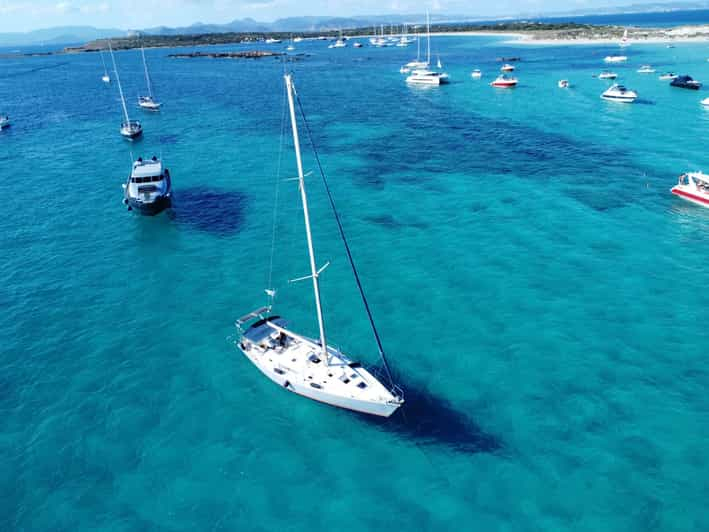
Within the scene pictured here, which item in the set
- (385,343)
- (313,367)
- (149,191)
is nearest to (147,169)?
(149,191)

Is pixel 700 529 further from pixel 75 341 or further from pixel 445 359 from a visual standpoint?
pixel 75 341

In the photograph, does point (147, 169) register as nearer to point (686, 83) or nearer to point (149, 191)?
point (149, 191)

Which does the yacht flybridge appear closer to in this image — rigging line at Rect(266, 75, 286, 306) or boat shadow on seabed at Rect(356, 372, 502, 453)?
boat shadow on seabed at Rect(356, 372, 502, 453)

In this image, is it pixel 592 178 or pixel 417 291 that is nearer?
pixel 417 291

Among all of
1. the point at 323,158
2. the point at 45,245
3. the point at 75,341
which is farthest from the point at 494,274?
the point at 45,245

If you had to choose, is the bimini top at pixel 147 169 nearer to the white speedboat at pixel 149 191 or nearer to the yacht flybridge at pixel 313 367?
the white speedboat at pixel 149 191

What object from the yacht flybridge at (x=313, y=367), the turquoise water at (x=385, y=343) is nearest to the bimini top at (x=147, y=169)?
the turquoise water at (x=385, y=343)

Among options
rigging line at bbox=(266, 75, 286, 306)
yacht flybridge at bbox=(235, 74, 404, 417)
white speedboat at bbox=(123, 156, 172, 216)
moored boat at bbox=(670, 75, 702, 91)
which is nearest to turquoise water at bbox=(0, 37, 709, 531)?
rigging line at bbox=(266, 75, 286, 306)
